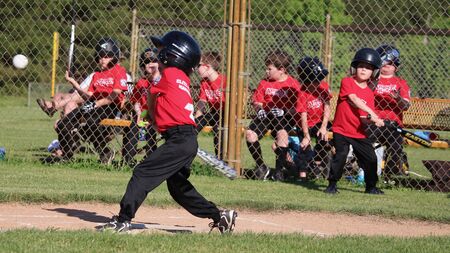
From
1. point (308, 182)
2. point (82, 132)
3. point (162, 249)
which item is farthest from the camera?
point (82, 132)

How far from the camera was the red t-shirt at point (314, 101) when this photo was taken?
1185cm

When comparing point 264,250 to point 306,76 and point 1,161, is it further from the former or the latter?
point 1,161

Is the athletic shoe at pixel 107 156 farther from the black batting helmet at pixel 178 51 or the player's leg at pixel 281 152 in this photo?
the black batting helmet at pixel 178 51

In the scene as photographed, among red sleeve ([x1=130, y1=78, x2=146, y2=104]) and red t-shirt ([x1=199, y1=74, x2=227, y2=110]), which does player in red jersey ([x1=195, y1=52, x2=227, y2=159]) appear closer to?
red t-shirt ([x1=199, y1=74, x2=227, y2=110])

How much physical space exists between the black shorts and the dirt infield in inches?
125

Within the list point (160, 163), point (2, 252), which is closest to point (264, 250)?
point (160, 163)

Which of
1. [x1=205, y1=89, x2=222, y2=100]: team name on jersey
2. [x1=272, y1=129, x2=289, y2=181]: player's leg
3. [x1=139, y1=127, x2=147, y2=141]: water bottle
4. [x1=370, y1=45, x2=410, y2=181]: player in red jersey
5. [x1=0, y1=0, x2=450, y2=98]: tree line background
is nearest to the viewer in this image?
[x1=370, y1=45, x2=410, y2=181]: player in red jersey

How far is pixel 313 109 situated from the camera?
1211 cm

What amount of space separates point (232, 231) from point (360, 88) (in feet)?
12.6

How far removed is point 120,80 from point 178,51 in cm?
527

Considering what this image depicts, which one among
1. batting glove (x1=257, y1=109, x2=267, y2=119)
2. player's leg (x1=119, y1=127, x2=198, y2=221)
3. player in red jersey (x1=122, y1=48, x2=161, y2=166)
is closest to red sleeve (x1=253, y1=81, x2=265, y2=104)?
batting glove (x1=257, y1=109, x2=267, y2=119)

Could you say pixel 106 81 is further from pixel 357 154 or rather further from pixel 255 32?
pixel 255 32

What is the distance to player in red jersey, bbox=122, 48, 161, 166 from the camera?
12.1 metres

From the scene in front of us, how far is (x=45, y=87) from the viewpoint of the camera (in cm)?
3388
